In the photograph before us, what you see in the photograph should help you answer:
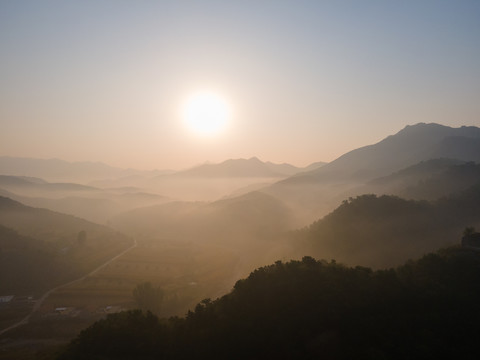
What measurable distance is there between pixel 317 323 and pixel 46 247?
9362 cm

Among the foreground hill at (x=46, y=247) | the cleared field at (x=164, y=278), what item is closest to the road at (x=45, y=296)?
the cleared field at (x=164, y=278)

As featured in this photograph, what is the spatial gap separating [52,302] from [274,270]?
183 ft

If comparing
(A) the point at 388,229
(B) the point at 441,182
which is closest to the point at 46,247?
(A) the point at 388,229

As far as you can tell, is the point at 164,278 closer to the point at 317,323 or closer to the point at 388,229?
the point at 388,229

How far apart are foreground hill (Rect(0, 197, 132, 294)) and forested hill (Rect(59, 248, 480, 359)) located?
2341 inches

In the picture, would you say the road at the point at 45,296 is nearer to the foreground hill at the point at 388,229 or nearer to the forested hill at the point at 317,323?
the forested hill at the point at 317,323

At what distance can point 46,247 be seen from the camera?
3819 inches

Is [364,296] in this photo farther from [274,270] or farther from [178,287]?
[178,287]

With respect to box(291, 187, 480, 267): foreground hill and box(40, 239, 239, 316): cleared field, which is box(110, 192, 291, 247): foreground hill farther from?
box(291, 187, 480, 267): foreground hill

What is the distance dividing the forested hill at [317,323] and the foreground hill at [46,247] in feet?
195

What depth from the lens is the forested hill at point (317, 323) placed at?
2631 cm

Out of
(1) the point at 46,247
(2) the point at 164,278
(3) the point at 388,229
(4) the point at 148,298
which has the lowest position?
(4) the point at 148,298

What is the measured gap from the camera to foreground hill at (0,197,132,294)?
81.1 m

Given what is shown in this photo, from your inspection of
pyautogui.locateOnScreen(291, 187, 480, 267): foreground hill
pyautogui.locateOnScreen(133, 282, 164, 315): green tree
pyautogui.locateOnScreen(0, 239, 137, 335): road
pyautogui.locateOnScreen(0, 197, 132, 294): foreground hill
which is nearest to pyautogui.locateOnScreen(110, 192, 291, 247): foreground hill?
pyautogui.locateOnScreen(0, 197, 132, 294): foreground hill
